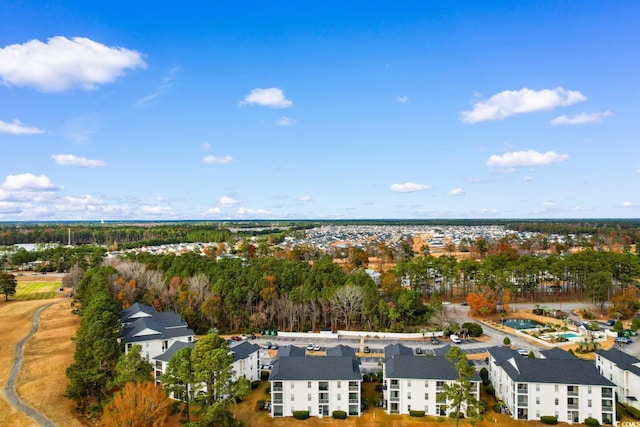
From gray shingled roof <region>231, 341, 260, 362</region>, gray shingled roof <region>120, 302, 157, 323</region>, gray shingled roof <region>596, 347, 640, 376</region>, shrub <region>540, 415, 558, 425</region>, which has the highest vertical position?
gray shingled roof <region>120, 302, 157, 323</region>

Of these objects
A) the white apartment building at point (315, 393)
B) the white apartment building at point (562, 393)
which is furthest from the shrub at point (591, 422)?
the white apartment building at point (315, 393)

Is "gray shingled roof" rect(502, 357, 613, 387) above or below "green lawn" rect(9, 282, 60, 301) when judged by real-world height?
above

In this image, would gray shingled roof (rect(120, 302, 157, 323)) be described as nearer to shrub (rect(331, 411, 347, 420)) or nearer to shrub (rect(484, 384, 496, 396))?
shrub (rect(331, 411, 347, 420))

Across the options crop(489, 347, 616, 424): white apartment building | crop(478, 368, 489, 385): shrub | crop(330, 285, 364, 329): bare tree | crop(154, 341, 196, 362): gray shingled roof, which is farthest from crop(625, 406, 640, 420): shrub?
crop(154, 341, 196, 362): gray shingled roof

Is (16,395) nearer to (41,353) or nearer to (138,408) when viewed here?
(41,353)

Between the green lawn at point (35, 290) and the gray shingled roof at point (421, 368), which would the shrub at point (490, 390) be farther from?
the green lawn at point (35, 290)

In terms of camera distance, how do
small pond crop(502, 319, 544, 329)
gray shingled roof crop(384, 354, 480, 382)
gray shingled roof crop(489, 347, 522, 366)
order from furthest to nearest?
small pond crop(502, 319, 544, 329) → gray shingled roof crop(489, 347, 522, 366) → gray shingled roof crop(384, 354, 480, 382)

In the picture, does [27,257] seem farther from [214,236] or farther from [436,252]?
[436,252]

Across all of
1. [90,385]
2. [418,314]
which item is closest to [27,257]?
[90,385]
